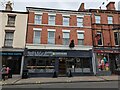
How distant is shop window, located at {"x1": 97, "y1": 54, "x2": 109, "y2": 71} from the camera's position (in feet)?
61.9

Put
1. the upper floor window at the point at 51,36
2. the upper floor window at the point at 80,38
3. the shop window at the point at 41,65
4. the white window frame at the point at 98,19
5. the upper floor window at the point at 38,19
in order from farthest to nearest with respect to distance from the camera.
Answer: the white window frame at the point at 98,19, the upper floor window at the point at 80,38, the upper floor window at the point at 38,19, the upper floor window at the point at 51,36, the shop window at the point at 41,65

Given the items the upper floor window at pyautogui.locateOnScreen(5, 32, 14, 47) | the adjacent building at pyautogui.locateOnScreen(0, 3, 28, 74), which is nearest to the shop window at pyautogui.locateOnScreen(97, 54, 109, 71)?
the adjacent building at pyautogui.locateOnScreen(0, 3, 28, 74)

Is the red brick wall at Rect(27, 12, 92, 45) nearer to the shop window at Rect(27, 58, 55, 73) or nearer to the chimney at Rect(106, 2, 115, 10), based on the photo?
the shop window at Rect(27, 58, 55, 73)

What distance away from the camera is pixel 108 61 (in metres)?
19.2

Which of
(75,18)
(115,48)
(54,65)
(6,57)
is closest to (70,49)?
(54,65)

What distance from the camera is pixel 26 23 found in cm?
1878

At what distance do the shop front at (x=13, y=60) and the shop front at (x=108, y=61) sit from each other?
33.8 feet

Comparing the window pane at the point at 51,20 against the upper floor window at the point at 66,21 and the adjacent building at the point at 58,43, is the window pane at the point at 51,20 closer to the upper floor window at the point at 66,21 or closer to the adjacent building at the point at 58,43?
the adjacent building at the point at 58,43

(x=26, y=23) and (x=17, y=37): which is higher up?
(x=26, y=23)

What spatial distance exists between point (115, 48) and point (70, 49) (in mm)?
6314

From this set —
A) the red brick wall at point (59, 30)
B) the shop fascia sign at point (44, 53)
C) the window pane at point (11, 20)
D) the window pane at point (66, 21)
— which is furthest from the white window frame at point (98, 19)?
the window pane at point (11, 20)

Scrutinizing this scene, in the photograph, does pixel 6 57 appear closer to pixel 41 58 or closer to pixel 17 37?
pixel 17 37

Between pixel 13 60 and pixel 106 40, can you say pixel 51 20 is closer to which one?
pixel 13 60

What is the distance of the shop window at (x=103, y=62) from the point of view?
1888 cm
